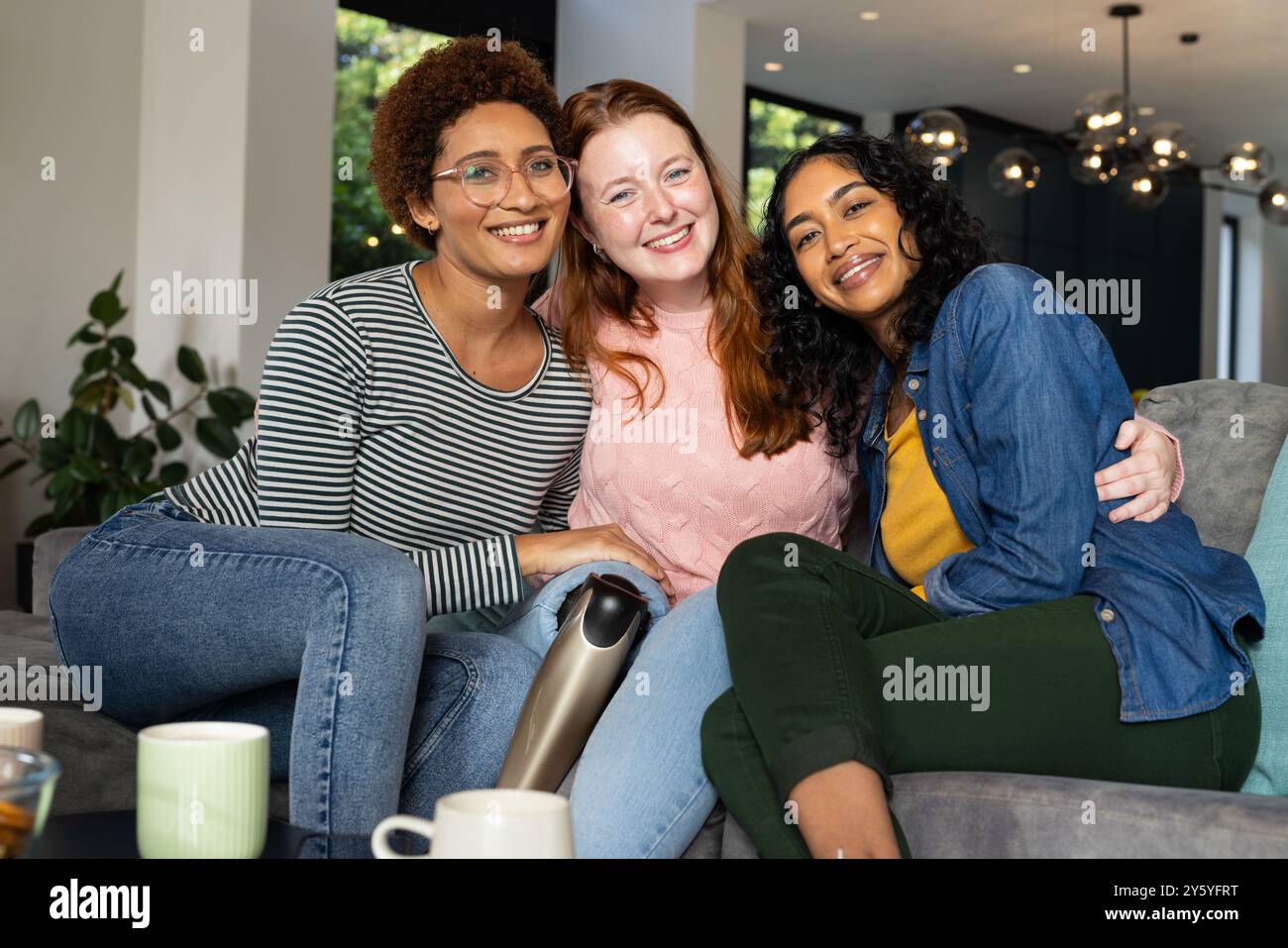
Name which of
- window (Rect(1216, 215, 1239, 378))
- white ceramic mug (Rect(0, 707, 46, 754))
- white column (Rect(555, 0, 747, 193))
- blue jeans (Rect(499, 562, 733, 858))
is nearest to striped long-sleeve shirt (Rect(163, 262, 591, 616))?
blue jeans (Rect(499, 562, 733, 858))

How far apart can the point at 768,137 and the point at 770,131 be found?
0.05 metres

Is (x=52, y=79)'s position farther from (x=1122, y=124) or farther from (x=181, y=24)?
(x=1122, y=124)

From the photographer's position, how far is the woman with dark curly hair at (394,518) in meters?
1.21

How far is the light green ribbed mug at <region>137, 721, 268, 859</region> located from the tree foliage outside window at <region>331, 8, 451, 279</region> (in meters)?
5.15

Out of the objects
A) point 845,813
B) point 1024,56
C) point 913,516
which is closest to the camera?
point 845,813

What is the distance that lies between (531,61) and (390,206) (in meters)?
0.28

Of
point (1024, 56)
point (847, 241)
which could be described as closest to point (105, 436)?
point (847, 241)

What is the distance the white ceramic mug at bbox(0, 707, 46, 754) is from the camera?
86 cm

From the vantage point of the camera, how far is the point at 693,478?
175cm

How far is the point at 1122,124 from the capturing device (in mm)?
5250

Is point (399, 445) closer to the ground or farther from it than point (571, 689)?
farther from it

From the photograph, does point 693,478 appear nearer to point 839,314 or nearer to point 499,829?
point 839,314

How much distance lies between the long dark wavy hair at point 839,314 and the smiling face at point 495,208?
0.33 meters
